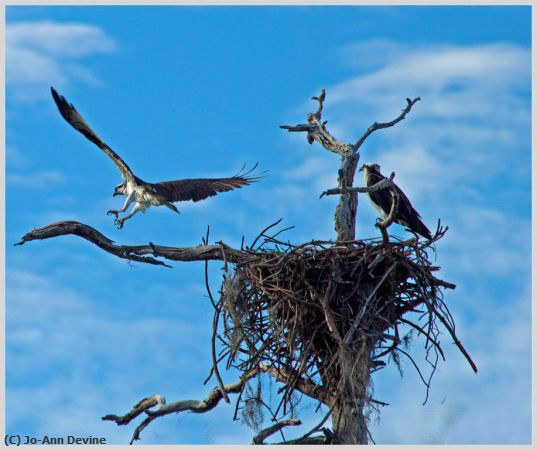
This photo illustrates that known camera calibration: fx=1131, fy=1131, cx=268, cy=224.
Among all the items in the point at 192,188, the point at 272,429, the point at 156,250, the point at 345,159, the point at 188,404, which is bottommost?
the point at 272,429

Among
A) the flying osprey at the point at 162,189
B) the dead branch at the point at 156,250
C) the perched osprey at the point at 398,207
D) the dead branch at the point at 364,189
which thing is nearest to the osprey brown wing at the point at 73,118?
the flying osprey at the point at 162,189

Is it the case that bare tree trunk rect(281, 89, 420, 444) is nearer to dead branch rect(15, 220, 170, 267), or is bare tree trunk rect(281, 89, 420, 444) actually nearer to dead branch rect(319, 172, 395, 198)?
dead branch rect(319, 172, 395, 198)

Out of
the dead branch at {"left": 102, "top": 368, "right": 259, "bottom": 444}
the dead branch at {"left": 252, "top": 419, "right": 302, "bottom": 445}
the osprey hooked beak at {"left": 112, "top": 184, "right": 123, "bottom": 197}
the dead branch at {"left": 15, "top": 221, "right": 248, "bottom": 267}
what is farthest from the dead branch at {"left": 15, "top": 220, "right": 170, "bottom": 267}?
the osprey hooked beak at {"left": 112, "top": 184, "right": 123, "bottom": 197}

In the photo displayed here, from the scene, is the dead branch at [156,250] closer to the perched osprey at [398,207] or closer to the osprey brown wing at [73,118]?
the perched osprey at [398,207]

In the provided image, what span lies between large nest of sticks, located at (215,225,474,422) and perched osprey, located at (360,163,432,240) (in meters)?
0.75

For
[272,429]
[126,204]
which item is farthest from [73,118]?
[272,429]

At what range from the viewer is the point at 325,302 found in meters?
9.67

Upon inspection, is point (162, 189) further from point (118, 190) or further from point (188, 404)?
point (188, 404)

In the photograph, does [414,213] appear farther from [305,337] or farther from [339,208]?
[305,337]

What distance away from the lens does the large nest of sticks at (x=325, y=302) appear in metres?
→ 9.85

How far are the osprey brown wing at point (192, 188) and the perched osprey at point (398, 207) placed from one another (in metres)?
1.57

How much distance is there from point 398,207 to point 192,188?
123 inches

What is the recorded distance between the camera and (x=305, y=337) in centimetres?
999

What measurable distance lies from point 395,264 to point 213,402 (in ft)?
7.15
